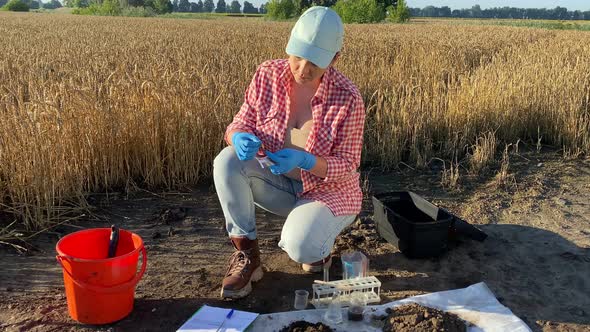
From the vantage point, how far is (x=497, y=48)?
456 inches

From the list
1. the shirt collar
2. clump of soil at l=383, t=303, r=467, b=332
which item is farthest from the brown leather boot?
the shirt collar

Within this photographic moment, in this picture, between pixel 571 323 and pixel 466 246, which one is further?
pixel 466 246

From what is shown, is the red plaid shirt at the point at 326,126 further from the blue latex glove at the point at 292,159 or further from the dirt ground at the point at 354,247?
the dirt ground at the point at 354,247

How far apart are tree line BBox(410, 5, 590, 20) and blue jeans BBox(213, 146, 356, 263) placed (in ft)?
409

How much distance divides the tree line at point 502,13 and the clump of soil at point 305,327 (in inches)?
4928

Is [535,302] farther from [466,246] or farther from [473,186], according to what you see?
[473,186]

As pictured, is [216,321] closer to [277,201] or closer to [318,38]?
[277,201]

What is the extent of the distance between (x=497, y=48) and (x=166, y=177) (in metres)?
9.89

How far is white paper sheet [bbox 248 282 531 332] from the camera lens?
2268 millimetres

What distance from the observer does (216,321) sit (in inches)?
87.7

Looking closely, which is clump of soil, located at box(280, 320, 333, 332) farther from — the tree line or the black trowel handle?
the tree line

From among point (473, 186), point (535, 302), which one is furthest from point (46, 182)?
point (473, 186)

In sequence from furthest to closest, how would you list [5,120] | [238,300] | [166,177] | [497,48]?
[497,48] → [166,177] → [5,120] → [238,300]

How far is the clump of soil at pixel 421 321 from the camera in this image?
Answer: 87.0 inches
